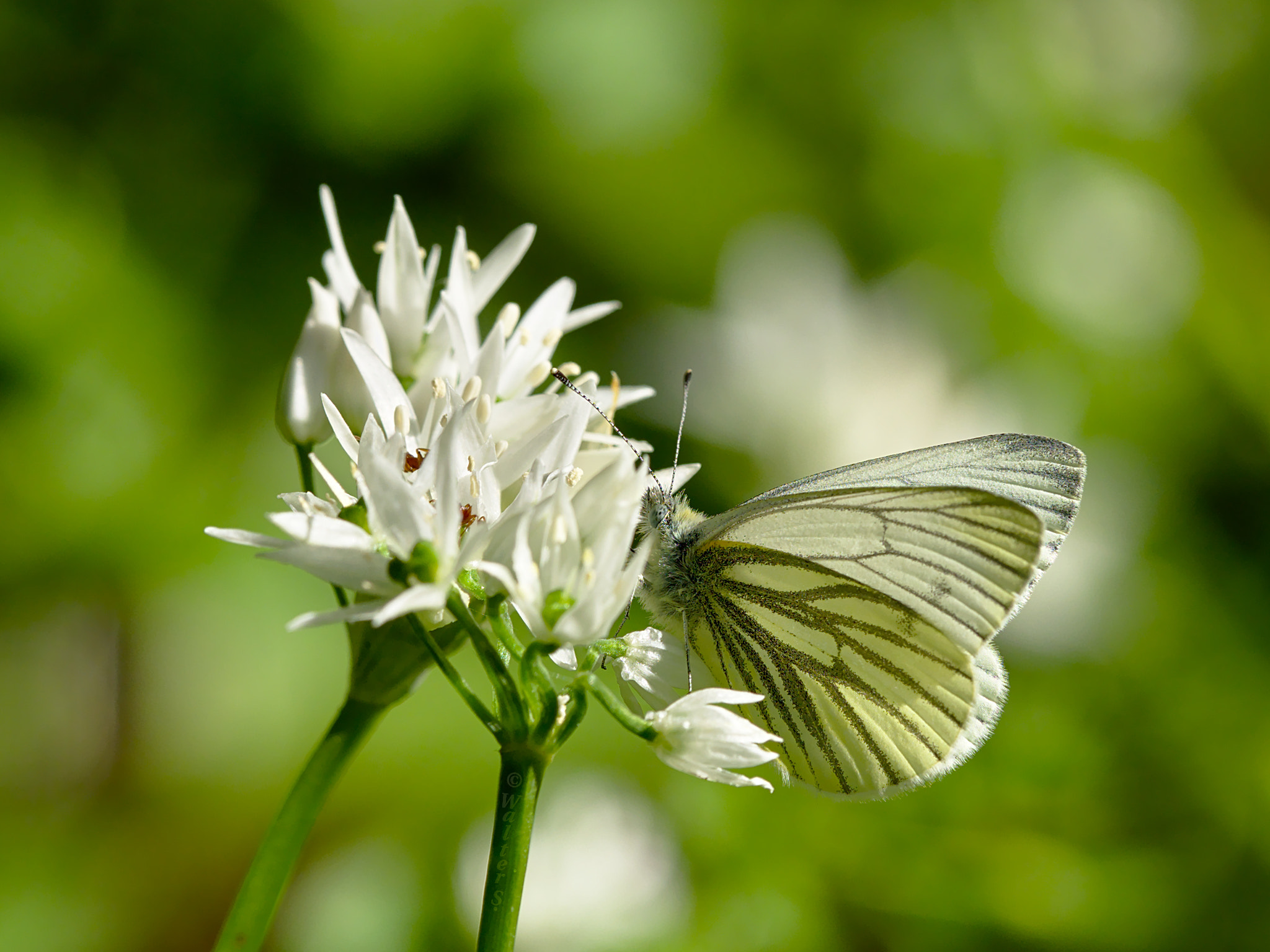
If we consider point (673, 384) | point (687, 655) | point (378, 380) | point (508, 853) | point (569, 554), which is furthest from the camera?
point (673, 384)

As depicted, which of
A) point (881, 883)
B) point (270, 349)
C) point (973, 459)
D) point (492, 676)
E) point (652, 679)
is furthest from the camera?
point (270, 349)

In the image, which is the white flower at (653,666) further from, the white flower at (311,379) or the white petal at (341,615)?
the white flower at (311,379)

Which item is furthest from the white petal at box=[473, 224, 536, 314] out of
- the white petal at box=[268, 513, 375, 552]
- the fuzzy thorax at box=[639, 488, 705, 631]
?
the white petal at box=[268, 513, 375, 552]

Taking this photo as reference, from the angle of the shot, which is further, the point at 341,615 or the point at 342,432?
the point at 342,432

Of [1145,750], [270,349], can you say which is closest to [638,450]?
[270,349]

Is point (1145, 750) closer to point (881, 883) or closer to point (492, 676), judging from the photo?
point (881, 883)

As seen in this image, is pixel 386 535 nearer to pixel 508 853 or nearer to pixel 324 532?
pixel 324 532

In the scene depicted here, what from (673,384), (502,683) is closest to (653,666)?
(502,683)
